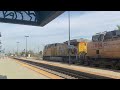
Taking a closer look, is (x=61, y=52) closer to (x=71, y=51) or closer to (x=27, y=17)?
(x=71, y=51)

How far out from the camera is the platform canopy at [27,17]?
7510mm

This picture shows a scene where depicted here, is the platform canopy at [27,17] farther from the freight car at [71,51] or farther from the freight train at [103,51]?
the freight car at [71,51]

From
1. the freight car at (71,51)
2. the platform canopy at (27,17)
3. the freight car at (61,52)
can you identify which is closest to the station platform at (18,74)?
the platform canopy at (27,17)

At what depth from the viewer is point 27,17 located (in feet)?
25.7

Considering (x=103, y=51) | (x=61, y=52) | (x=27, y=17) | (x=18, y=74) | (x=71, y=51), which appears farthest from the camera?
(x=61, y=52)

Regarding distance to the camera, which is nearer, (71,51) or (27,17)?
(27,17)

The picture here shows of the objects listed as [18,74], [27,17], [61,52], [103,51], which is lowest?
[18,74]

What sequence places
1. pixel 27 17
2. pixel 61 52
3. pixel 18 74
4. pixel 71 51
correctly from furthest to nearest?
pixel 61 52, pixel 71 51, pixel 18 74, pixel 27 17

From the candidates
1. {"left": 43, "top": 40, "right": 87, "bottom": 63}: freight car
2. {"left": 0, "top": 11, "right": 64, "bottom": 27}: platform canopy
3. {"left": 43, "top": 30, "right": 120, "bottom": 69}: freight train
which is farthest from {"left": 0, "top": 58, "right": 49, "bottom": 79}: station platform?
{"left": 43, "top": 40, "right": 87, "bottom": 63}: freight car

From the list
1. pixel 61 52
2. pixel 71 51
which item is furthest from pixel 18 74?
pixel 61 52

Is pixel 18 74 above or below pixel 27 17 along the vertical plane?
below

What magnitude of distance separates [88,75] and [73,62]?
26444 mm

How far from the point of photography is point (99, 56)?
34.2 meters
